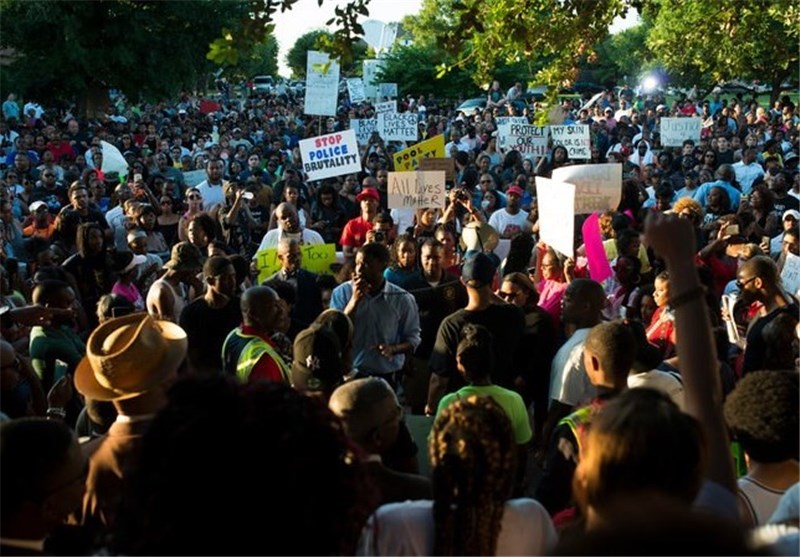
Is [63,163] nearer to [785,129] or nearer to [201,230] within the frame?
[201,230]

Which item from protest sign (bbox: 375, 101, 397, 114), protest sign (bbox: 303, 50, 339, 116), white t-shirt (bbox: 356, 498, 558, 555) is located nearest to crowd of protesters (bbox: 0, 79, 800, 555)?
white t-shirt (bbox: 356, 498, 558, 555)

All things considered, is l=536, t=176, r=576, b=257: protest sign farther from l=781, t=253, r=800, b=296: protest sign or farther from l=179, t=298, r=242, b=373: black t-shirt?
l=179, t=298, r=242, b=373: black t-shirt

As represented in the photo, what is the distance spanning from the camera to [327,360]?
4727 mm

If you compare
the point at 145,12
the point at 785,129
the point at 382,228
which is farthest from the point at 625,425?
the point at 145,12

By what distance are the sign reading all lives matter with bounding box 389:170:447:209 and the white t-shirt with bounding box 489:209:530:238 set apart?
0.62 metres

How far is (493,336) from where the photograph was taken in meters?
6.14

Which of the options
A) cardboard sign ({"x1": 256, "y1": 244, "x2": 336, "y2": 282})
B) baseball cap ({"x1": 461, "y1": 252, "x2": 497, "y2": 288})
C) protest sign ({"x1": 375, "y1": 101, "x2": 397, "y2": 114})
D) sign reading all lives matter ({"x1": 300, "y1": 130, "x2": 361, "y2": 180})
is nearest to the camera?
baseball cap ({"x1": 461, "y1": 252, "x2": 497, "y2": 288})

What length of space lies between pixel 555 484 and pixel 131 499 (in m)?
2.18

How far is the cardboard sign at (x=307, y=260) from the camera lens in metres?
8.82

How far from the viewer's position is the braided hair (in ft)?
9.33

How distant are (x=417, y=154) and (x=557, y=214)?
547cm

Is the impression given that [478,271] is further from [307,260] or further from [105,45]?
[105,45]


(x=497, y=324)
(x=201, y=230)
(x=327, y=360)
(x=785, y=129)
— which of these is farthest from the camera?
(x=785, y=129)

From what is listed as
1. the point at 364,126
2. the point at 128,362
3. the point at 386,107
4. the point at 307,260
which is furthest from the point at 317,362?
the point at 364,126
